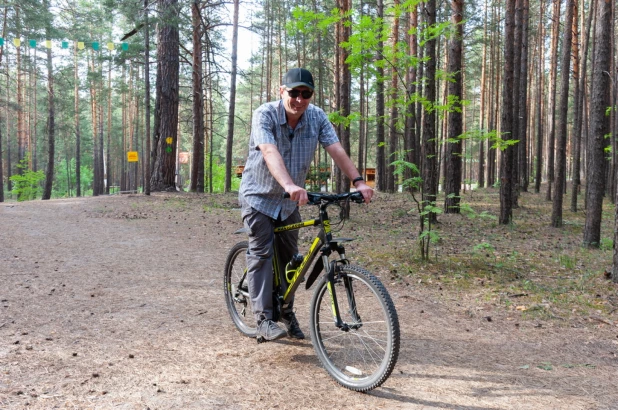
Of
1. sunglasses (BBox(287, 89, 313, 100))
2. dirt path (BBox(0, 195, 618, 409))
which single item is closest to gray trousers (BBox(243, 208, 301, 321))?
dirt path (BBox(0, 195, 618, 409))

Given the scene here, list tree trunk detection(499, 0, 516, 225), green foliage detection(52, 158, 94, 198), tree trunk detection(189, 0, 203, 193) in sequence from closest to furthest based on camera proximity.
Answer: tree trunk detection(499, 0, 516, 225), tree trunk detection(189, 0, 203, 193), green foliage detection(52, 158, 94, 198)

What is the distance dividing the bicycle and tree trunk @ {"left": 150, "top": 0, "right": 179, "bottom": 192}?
15013 mm

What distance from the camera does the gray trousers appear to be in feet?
11.7

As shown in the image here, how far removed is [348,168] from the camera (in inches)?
135

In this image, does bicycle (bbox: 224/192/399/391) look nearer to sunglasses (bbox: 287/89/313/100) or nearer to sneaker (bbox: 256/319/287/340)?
sneaker (bbox: 256/319/287/340)

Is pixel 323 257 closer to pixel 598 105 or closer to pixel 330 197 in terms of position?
pixel 330 197

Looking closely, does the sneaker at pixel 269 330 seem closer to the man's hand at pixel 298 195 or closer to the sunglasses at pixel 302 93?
the man's hand at pixel 298 195

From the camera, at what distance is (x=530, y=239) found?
995cm

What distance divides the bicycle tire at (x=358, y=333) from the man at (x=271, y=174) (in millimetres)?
408

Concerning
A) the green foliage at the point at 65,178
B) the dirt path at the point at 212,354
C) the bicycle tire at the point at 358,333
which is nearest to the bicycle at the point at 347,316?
the bicycle tire at the point at 358,333

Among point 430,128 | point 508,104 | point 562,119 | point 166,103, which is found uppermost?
point 166,103

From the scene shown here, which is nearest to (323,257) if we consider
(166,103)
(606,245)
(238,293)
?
(238,293)

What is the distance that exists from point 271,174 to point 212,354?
1.44 m

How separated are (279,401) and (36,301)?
134 inches
